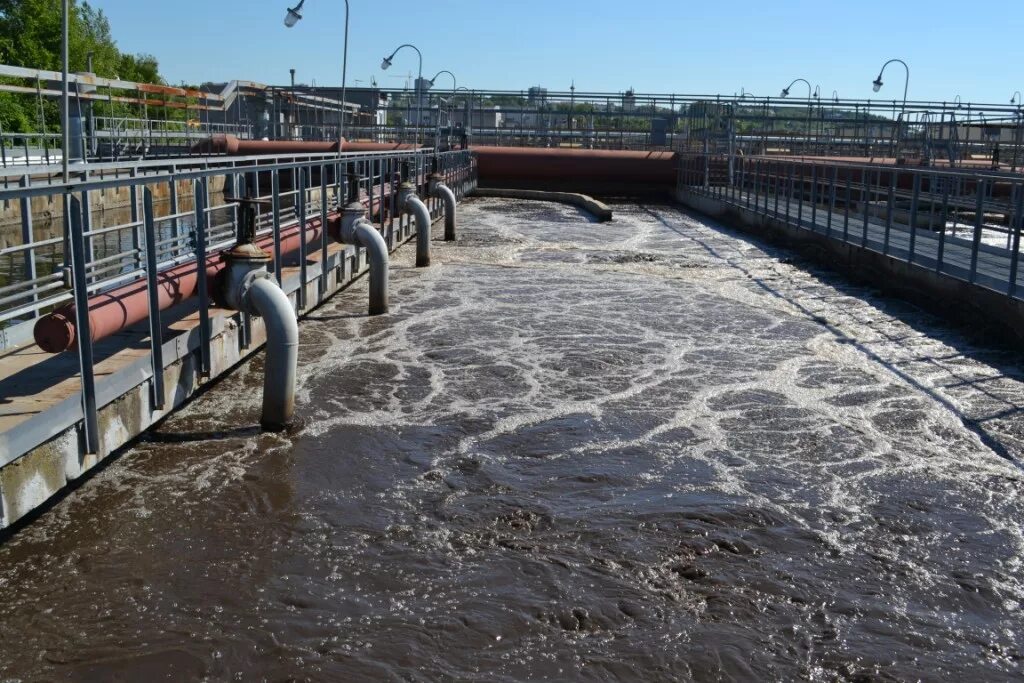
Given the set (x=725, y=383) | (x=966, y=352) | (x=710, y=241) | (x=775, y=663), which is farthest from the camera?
(x=710, y=241)

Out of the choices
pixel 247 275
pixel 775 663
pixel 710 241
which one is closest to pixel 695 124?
pixel 710 241

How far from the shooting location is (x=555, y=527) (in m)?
5.55

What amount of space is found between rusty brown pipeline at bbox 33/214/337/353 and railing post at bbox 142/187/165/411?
0.48 feet

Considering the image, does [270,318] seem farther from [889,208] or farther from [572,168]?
[572,168]

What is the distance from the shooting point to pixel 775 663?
4.24 meters

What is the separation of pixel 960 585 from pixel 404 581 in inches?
103

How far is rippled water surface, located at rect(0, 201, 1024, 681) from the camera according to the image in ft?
14.2

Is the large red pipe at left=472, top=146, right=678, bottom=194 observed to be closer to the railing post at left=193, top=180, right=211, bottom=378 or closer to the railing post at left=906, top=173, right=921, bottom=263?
the railing post at left=906, top=173, right=921, bottom=263

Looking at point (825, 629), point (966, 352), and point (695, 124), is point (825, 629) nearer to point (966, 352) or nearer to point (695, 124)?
point (966, 352)

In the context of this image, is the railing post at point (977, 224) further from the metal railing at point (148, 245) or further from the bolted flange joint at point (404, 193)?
the bolted flange joint at point (404, 193)

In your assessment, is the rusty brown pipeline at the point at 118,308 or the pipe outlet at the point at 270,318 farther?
the pipe outlet at the point at 270,318

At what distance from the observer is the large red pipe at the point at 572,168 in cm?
3061

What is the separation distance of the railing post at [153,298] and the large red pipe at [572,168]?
2482cm

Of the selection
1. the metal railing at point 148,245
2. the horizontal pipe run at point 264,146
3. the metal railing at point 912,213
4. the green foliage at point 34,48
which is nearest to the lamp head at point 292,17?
the metal railing at point 148,245
